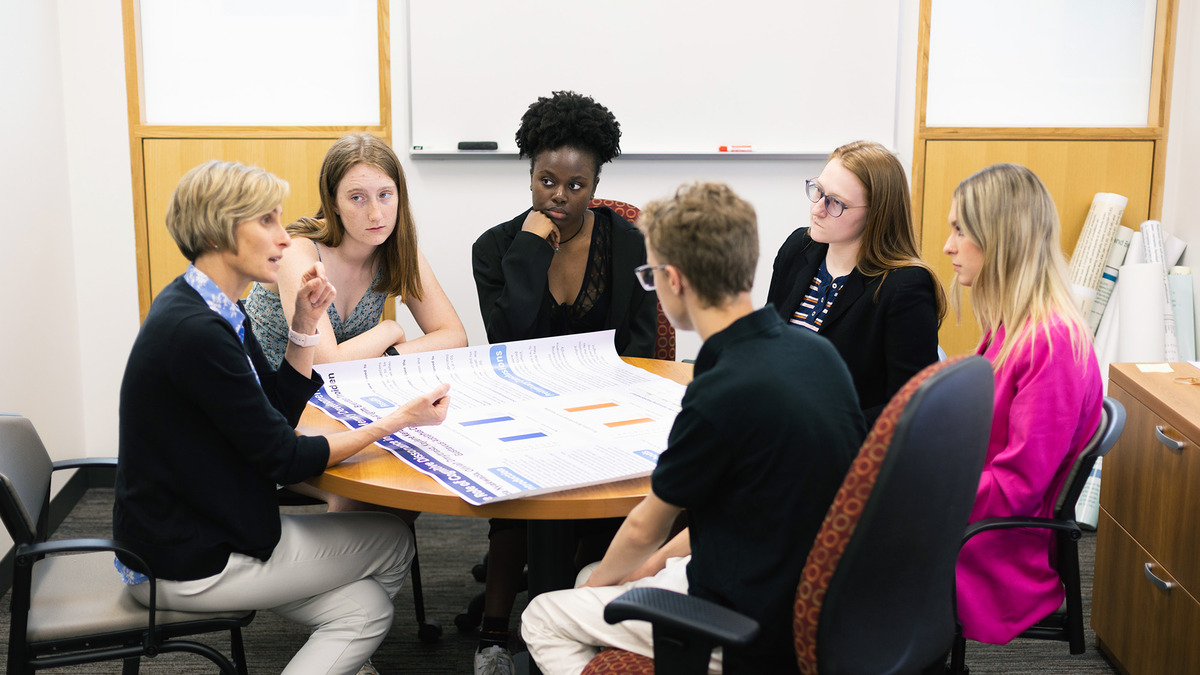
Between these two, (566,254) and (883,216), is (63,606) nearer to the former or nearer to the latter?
(566,254)

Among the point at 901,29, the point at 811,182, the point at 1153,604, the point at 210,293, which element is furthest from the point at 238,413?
the point at 901,29

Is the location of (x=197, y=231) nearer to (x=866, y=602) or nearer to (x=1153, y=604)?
(x=866, y=602)

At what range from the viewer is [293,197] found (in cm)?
387

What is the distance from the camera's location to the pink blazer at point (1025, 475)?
183 centimetres

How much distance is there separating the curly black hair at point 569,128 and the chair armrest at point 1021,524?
1.49 meters

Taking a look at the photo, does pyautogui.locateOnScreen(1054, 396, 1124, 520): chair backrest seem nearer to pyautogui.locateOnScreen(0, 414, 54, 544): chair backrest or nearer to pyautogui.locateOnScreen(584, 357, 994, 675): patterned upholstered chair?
pyautogui.locateOnScreen(584, 357, 994, 675): patterned upholstered chair

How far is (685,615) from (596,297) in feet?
5.24

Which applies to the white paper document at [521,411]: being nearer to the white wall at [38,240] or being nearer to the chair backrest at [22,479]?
the chair backrest at [22,479]

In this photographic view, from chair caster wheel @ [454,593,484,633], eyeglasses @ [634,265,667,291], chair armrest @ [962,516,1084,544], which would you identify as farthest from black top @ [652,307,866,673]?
chair caster wheel @ [454,593,484,633]

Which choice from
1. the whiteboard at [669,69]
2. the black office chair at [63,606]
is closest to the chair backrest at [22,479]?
the black office chair at [63,606]

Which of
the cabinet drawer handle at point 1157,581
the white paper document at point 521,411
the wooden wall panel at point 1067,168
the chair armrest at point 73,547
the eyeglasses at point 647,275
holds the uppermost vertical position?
the wooden wall panel at point 1067,168

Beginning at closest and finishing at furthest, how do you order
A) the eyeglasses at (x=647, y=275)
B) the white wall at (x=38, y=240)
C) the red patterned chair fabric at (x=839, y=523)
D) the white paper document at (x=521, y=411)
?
the red patterned chair fabric at (x=839, y=523) < the eyeglasses at (x=647, y=275) < the white paper document at (x=521, y=411) < the white wall at (x=38, y=240)

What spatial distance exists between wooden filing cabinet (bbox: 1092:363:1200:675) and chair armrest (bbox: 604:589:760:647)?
136cm

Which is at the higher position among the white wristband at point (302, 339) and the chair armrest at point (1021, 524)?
the white wristband at point (302, 339)
